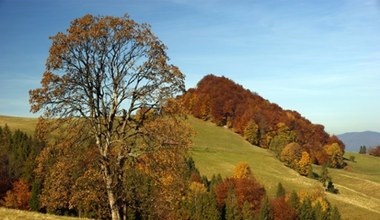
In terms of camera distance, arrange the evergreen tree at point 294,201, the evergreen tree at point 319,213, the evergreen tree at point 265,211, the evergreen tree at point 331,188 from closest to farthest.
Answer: the evergreen tree at point 265,211
the evergreen tree at point 319,213
the evergreen tree at point 294,201
the evergreen tree at point 331,188

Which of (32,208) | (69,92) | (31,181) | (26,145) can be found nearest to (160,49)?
(69,92)

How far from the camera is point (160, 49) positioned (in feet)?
76.1

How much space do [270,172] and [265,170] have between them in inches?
79.5

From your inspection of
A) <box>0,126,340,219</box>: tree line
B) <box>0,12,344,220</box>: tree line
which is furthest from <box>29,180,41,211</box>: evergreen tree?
<box>0,12,344,220</box>: tree line

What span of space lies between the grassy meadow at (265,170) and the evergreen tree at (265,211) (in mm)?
15223

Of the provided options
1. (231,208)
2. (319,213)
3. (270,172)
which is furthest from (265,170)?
(231,208)

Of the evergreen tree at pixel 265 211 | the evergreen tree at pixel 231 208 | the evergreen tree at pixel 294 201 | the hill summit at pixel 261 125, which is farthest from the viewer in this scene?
the hill summit at pixel 261 125

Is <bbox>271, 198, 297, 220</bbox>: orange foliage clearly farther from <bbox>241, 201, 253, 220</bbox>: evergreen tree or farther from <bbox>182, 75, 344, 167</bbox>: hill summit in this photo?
<bbox>182, 75, 344, 167</bbox>: hill summit

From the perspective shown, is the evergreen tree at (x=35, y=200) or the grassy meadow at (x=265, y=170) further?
the grassy meadow at (x=265, y=170)

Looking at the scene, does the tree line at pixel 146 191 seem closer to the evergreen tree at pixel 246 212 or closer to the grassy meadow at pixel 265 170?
the evergreen tree at pixel 246 212

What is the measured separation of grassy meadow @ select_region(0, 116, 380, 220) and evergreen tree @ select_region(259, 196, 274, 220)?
15.2 m

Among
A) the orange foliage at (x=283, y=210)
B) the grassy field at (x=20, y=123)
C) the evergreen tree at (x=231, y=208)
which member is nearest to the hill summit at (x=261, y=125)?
the orange foliage at (x=283, y=210)

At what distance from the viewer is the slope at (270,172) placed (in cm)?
11325

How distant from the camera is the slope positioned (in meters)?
→ 113
